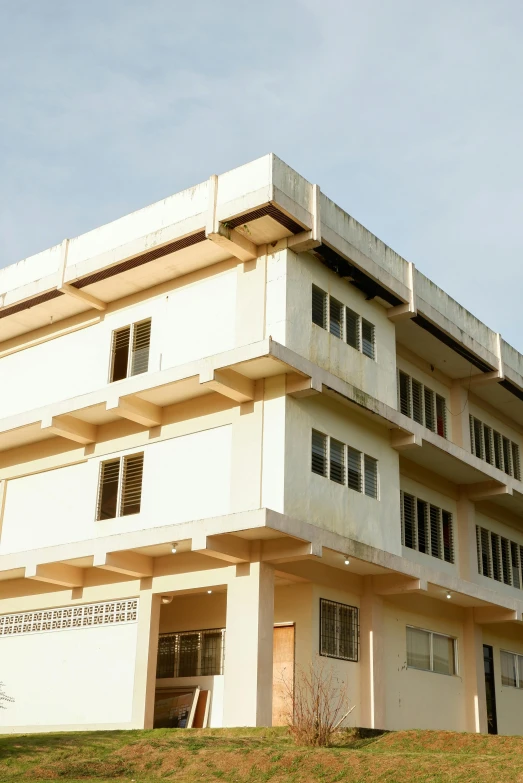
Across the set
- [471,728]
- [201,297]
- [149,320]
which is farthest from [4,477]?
[471,728]

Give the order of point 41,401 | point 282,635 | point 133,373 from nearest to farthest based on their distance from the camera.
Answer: point 282,635, point 133,373, point 41,401

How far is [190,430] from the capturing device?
22.8 meters

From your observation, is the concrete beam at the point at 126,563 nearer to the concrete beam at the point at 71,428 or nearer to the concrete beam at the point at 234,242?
the concrete beam at the point at 71,428

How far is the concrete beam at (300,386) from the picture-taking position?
69.7ft

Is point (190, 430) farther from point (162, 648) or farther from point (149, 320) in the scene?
point (162, 648)

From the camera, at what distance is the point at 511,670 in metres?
30.5

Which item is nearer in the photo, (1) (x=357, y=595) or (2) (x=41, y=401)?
(1) (x=357, y=595)

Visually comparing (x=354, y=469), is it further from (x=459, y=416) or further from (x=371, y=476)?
(x=459, y=416)

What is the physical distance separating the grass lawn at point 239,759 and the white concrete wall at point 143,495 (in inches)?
200

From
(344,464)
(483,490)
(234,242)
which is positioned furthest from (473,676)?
A: (234,242)

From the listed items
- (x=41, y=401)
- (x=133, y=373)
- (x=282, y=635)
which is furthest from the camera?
(x=41, y=401)

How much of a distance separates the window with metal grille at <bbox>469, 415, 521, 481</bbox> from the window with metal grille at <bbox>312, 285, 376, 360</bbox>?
7360 millimetres

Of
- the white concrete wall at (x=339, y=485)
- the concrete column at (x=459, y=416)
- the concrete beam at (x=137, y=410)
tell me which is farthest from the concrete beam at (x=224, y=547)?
the concrete column at (x=459, y=416)

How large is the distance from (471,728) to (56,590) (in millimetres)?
11980
